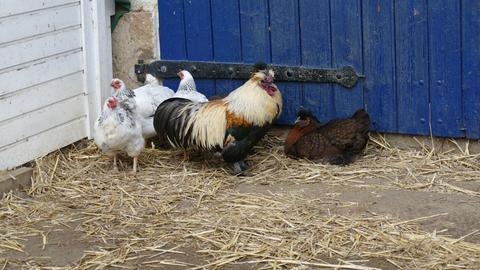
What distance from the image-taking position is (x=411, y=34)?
6.18 meters

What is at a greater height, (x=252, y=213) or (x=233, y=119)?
(x=233, y=119)

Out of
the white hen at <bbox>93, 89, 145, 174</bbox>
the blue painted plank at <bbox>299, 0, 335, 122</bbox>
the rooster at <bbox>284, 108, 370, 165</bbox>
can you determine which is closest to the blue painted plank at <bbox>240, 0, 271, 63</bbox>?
the blue painted plank at <bbox>299, 0, 335, 122</bbox>

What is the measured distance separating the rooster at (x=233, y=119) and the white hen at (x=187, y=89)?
25 centimetres

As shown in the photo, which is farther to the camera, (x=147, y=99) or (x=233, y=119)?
(x=147, y=99)

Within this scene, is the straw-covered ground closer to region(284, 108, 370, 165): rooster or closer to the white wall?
region(284, 108, 370, 165): rooster

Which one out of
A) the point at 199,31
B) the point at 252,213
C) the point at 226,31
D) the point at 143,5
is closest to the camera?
the point at 252,213

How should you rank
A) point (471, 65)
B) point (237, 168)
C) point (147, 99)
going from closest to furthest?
point (471, 65) < point (237, 168) < point (147, 99)

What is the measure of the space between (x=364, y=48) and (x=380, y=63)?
0.52ft

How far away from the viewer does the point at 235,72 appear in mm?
6848

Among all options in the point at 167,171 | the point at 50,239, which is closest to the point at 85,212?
the point at 50,239

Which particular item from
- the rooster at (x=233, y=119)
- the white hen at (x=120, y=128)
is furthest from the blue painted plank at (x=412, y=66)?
the white hen at (x=120, y=128)

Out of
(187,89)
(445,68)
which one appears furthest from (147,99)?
(445,68)

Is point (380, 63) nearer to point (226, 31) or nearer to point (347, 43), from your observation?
point (347, 43)

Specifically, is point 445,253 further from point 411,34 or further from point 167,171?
point 167,171
